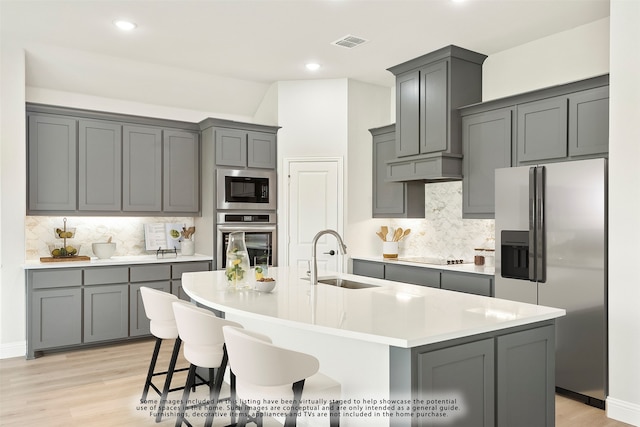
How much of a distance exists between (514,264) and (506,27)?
2058mm

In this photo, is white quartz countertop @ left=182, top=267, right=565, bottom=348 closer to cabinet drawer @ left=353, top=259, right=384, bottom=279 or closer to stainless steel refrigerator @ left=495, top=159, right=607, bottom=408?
stainless steel refrigerator @ left=495, top=159, right=607, bottom=408

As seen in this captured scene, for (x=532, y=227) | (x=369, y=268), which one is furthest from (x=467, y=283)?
(x=369, y=268)

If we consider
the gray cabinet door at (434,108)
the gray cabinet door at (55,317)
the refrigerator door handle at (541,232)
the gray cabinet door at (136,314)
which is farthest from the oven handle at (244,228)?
the refrigerator door handle at (541,232)

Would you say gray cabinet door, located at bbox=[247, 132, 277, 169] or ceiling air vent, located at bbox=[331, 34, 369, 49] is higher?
ceiling air vent, located at bbox=[331, 34, 369, 49]

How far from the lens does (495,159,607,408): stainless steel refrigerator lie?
3326 mm

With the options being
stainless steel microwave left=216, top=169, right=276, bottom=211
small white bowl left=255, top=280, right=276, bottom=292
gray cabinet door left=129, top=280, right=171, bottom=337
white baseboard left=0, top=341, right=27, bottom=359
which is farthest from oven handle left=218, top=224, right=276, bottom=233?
small white bowl left=255, top=280, right=276, bottom=292

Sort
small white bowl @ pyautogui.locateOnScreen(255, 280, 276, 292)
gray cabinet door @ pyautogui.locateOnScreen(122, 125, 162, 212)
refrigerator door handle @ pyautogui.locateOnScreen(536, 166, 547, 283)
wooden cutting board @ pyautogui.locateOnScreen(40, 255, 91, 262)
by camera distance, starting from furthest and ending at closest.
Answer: gray cabinet door @ pyautogui.locateOnScreen(122, 125, 162, 212) → wooden cutting board @ pyautogui.locateOnScreen(40, 255, 91, 262) → refrigerator door handle @ pyautogui.locateOnScreen(536, 166, 547, 283) → small white bowl @ pyautogui.locateOnScreen(255, 280, 276, 292)

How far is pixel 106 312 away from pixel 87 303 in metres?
0.21

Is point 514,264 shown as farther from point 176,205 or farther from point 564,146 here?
point 176,205

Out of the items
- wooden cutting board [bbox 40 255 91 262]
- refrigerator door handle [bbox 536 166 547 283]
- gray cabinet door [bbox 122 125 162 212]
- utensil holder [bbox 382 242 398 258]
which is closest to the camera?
refrigerator door handle [bbox 536 166 547 283]

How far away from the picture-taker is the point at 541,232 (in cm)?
365

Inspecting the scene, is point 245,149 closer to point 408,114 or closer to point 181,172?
point 181,172

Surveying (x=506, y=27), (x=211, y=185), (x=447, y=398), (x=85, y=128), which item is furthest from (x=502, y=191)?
(x=85, y=128)

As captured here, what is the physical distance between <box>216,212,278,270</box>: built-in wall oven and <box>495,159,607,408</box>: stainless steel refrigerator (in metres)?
2.80
